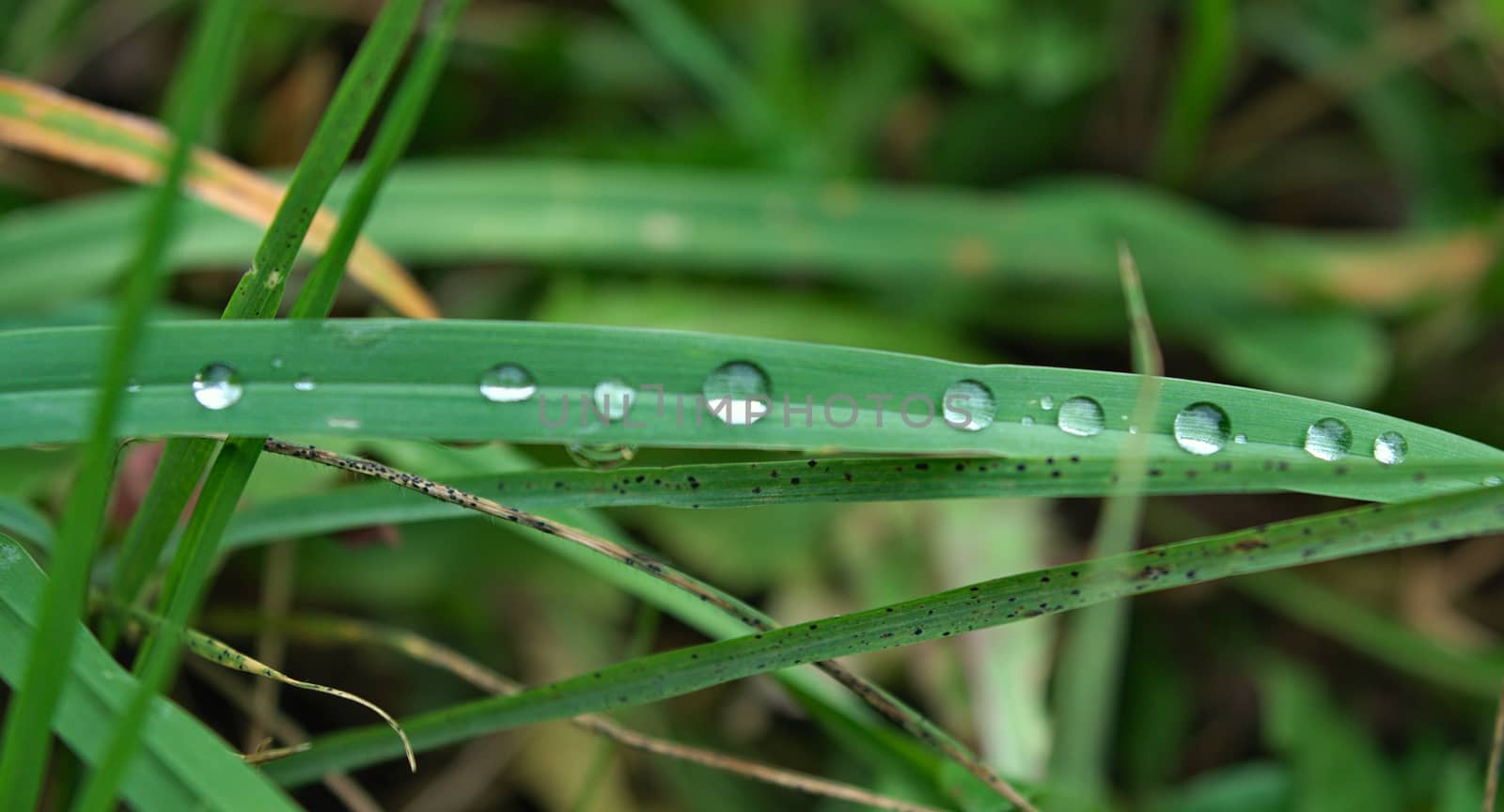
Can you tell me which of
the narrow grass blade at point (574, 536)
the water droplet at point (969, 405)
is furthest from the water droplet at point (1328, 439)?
the narrow grass blade at point (574, 536)

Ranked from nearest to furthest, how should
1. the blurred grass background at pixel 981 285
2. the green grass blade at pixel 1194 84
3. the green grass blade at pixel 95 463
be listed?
the green grass blade at pixel 95 463 → the blurred grass background at pixel 981 285 → the green grass blade at pixel 1194 84

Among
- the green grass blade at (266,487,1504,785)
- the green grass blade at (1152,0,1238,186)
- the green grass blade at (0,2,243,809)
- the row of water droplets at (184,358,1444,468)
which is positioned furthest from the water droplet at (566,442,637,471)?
the green grass blade at (1152,0,1238,186)

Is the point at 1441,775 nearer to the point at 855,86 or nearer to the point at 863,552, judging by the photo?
the point at 863,552

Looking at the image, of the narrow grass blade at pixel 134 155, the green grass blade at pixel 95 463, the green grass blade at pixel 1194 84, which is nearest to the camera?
the green grass blade at pixel 95 463

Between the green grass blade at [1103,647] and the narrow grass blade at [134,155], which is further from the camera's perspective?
the narrow grass blade at [134,155]

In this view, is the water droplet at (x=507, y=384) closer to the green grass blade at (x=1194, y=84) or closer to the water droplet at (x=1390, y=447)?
the water droplet at (x=1390, y=447)

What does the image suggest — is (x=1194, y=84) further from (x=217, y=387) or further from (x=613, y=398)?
(x=217, y=387)

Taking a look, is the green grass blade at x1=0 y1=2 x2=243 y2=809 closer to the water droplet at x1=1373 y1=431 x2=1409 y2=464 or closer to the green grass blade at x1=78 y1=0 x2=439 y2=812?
the green grass blade at x1=78 y1=0 x2=439 y2=812

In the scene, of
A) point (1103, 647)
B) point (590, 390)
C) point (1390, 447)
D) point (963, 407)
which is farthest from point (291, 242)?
point (1103, 647)
